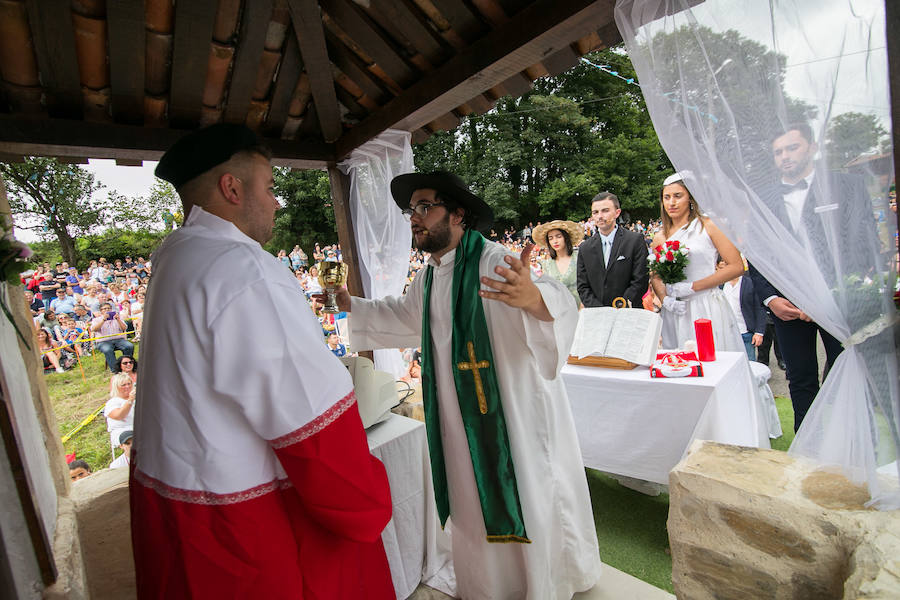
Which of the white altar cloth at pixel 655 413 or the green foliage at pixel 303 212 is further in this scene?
the green foliage at pixel 303 212

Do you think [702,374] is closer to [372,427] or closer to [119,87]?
[372,427]

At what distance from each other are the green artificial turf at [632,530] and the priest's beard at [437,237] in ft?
6.82

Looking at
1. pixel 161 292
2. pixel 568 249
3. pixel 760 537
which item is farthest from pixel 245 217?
pixel 568 249

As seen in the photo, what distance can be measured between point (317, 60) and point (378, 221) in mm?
1475

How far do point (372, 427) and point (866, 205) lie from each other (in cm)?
232

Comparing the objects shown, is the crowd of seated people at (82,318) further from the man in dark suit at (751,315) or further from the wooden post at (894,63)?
the wooden post at (894,63)

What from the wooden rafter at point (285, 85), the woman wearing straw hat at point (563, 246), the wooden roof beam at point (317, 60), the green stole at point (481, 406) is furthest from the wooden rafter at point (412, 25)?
the woman wearing straw hat at point (563, 246)

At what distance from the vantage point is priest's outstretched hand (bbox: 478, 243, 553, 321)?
184cm

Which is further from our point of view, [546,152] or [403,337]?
[546,152]

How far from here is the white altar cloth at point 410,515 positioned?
8.09 feet

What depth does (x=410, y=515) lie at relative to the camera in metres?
2.59

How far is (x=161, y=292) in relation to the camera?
1.36 meters

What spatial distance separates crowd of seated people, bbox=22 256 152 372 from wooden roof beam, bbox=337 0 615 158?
6.78m

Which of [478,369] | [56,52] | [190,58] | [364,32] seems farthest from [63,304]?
[478,369]
